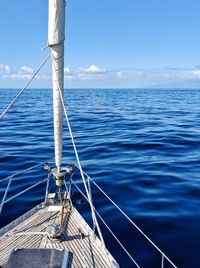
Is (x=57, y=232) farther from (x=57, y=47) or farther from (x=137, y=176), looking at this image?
(x=137, y=176)

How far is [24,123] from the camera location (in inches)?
1394

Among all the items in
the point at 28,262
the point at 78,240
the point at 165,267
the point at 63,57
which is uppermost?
the point at 63,57

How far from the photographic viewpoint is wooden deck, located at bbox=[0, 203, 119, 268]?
755cm

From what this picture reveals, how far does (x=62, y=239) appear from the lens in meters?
8.38

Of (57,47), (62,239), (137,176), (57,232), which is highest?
(57,47)

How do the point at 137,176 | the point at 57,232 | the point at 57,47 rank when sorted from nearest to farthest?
the point at 57,232 → the point at 57,47 → the point at 137,176

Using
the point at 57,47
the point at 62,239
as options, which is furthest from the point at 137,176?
the point at 57,47

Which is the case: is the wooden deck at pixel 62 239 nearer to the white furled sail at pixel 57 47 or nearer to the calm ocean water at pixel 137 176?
the calm ocean water at pixel 137 176

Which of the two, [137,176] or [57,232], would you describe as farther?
[137,176]

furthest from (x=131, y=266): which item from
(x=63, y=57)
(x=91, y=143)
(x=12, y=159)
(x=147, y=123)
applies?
(x=147, y=123)

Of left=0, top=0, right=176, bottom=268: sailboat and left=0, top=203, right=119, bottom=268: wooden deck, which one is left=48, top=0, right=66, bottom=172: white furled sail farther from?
left=0, top=203, right=119, bottom=268: wooden deck

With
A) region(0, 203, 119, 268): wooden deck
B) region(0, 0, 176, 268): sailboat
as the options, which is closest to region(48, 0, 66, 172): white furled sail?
region(0, 0, 176, 268): sailboat

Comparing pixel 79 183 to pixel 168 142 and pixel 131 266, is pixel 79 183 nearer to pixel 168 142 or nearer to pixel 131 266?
pixel 131 266

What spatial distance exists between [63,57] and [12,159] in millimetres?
11886
